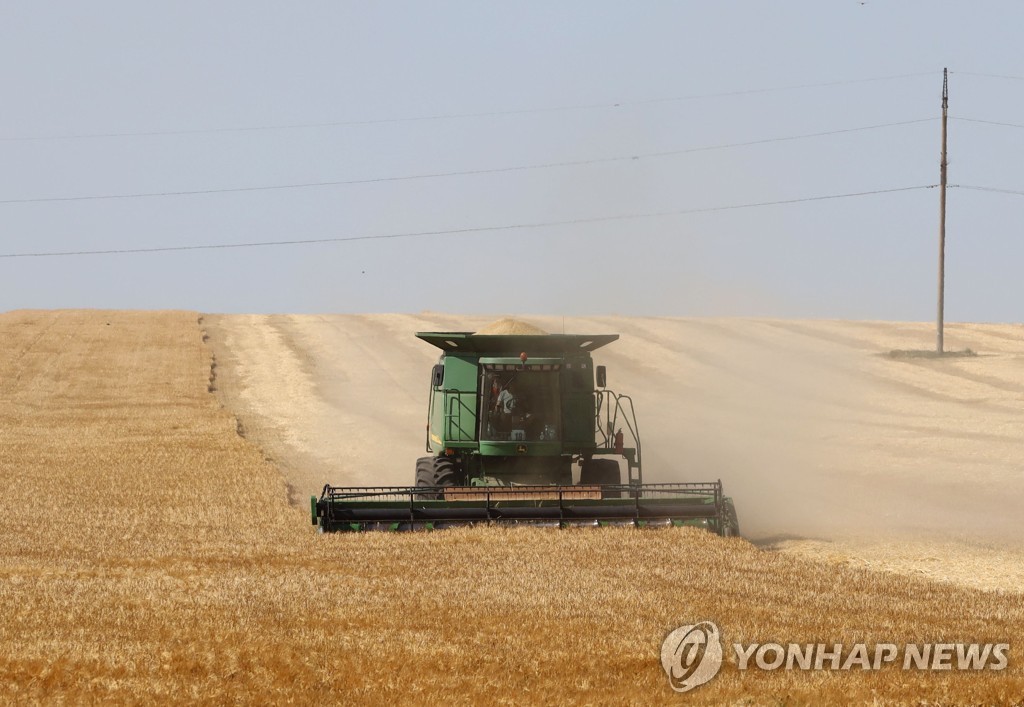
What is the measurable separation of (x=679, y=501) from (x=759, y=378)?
26.5 m

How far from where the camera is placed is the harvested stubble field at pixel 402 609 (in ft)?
29.8

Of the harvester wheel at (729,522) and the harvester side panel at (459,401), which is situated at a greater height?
the harvester side panel at (459,401)

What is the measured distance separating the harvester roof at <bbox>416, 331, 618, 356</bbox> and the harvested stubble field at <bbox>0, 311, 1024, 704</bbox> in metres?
3.49

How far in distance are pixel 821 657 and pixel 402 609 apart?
392 cm

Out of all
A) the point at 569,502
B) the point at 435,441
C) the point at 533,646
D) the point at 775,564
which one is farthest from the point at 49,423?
the point at 533,646

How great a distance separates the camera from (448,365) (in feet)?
65.6

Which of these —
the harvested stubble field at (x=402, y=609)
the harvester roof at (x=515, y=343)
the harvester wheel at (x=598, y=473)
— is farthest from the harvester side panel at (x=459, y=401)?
the harvested stubble field at (x=402, y=609)

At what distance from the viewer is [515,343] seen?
19922 millimetres

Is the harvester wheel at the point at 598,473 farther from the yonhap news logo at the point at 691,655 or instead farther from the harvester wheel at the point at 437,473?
the yonhap news logo at the point at 691,655

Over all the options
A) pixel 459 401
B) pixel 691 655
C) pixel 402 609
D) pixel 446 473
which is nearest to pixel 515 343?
pixel 459 401

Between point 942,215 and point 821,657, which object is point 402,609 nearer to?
point 821,657

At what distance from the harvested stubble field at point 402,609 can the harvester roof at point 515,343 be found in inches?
138

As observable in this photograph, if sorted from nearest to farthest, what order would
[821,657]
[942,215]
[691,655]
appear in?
[821,657] < [691,655] < [942,215]

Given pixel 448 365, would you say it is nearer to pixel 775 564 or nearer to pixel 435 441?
pixel 435 441
